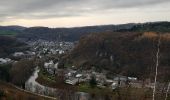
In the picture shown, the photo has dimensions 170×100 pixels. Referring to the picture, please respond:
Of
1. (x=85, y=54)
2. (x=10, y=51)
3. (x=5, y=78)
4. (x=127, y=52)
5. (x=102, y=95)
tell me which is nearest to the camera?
(x=102, y=95)

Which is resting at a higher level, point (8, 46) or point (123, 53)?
point (123, 53)

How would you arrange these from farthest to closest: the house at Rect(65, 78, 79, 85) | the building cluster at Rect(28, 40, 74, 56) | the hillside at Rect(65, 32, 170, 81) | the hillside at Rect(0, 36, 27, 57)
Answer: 1. the building cluster at Rect(28, 40, 74, 56)
2. the hillside at Rect(0, 36, 27, 57)
3. the hillside at Rect(65, 32, 170, 81)
4. the house at Rect(65, 78, 79, 85)

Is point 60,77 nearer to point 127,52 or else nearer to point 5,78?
point 5,78

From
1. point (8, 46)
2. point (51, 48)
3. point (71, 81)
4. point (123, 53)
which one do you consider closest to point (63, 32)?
point (51, 48)

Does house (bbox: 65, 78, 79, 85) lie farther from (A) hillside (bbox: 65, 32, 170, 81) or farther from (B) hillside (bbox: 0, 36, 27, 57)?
(B) hillside (bbox: 0, 36, 27, 57)

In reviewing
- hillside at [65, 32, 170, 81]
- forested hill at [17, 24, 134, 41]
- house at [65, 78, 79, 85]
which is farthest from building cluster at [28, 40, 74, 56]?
house at [65, 78, 79, 85]

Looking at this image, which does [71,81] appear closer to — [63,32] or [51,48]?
[51,48]

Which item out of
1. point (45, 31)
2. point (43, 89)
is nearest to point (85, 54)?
point (43, 89)

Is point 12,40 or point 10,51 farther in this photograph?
point 12,40
